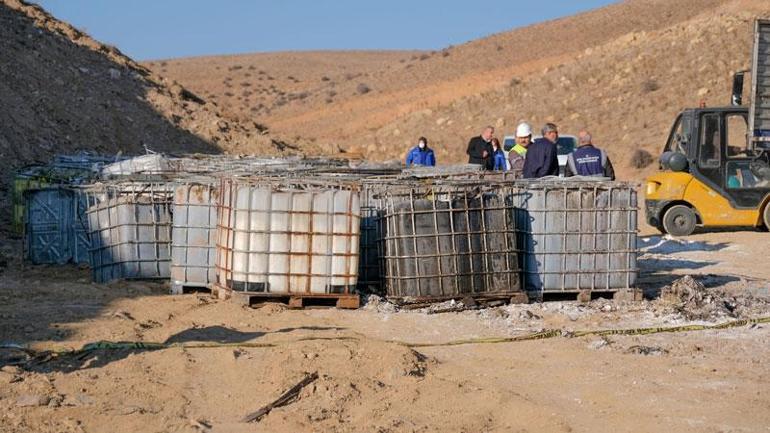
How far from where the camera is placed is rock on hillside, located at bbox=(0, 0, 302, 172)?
2714 cm

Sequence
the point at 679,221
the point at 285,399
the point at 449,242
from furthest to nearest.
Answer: the point at 679,221 < the point at 449,242 < the point at 285,399

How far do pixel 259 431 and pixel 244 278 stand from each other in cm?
458

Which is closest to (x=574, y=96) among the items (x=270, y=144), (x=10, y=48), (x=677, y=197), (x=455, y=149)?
(x=455, y=149)

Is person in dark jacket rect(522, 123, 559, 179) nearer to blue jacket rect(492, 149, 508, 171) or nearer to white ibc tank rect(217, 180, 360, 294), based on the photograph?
white ibc tank rect(217, 180, 360, 294)

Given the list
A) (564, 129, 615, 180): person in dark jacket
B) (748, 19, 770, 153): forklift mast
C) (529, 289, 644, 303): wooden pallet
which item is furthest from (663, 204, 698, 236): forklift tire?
(529, 289, 644, 303): wooden pallet

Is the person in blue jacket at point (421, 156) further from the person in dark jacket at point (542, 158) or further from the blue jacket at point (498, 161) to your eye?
the person in dark jacket at point (542, 158)

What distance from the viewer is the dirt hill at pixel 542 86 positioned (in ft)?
144

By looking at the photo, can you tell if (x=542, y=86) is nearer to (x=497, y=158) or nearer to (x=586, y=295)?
(x=497, y=158)

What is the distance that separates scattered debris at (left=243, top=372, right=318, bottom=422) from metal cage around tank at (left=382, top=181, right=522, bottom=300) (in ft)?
11.4

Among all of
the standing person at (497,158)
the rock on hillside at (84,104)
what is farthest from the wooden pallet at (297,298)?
the rock on hillside at (84,104)

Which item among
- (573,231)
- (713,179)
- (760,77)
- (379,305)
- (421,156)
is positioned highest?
(760,77)

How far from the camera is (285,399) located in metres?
8.90

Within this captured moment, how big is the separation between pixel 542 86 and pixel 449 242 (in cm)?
3920

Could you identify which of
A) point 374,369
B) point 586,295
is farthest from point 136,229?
point 374,369
